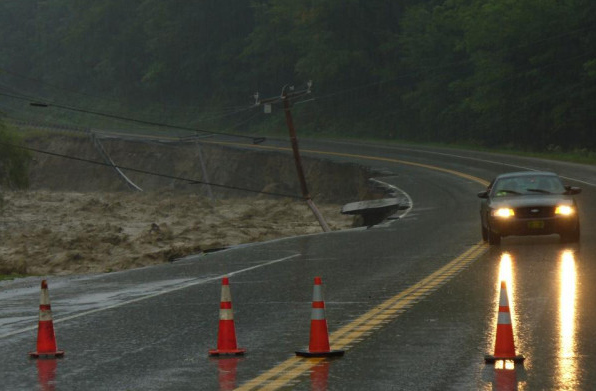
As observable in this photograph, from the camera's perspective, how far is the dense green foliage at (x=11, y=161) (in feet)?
206

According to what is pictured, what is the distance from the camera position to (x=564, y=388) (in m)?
9.37

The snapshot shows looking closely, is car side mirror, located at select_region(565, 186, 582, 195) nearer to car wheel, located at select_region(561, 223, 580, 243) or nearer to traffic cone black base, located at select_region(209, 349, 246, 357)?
car wheel, located at select_region(561, 223, 580, 243)

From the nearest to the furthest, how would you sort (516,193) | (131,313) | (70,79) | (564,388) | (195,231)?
(564,388) < (131,313) < (516,193) < (195,231) < (70,79)

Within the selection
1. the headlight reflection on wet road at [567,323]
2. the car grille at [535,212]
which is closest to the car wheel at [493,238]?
the car grille at [535,212]

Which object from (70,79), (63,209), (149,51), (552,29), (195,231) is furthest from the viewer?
(70,79)

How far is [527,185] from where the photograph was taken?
25.8 metres

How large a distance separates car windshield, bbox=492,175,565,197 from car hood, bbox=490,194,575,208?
12.9 inches

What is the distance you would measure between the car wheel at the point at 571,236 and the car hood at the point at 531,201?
0.62 m

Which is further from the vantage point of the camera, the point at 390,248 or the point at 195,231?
the point at 195,231

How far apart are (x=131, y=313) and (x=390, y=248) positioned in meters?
11.2

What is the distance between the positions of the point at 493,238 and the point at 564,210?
5.32 ft

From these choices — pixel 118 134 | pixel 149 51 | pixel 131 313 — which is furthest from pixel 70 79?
pixel 131 313

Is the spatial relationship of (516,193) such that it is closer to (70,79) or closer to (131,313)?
(131,313)

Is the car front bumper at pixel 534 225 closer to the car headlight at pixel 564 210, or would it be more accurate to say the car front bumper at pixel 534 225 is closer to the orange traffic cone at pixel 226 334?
the car headlight at pixel 564 210
